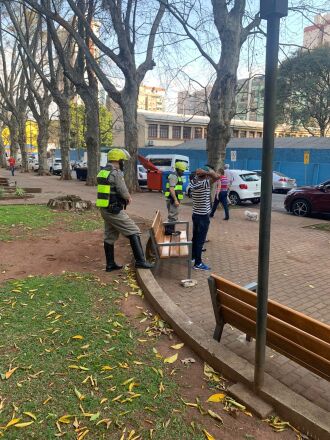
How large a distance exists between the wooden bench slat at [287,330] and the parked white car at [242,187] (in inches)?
490

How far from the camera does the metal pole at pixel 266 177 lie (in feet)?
7.73

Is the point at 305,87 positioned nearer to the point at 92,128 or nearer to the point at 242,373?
the point at 92,128

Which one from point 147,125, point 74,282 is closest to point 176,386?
point 74,282

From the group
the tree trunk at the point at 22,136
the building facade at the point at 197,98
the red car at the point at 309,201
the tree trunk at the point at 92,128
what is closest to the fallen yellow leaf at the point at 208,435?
the red car at the point at 309,201

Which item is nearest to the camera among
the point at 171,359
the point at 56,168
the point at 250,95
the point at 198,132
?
Result: the point at 171,359

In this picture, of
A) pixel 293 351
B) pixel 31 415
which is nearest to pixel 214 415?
pixel 293 351

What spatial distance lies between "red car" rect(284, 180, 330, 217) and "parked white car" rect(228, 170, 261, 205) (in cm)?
212

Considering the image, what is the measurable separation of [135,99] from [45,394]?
14.9 meters

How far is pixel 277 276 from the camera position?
6.00 metres

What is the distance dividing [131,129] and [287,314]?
587 inches

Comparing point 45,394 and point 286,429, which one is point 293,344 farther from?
point 45,394

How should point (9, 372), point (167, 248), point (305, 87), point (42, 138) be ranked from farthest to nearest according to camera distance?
1. point (42, 138)
2. point (305, 87)
3. point (167, 248)
4. point (9, 372)

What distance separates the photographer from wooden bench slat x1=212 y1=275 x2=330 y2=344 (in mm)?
2561

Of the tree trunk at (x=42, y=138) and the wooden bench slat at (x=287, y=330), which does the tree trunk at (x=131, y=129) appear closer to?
the wooden bench slat at (x=287, y=330)
